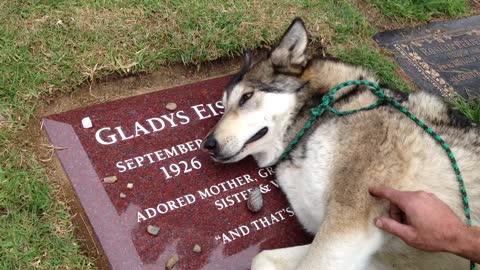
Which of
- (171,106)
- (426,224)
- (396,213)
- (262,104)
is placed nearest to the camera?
(426,224)

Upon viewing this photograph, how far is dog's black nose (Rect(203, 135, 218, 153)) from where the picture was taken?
11.7 ft

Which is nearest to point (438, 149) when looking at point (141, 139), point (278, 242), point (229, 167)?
point (278, 242)

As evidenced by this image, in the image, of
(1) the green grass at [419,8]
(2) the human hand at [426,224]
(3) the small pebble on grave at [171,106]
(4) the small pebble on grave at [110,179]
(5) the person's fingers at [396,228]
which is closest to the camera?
(2) the human hand at [426,224]

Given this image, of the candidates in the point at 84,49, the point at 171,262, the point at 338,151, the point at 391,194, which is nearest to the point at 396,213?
the point at 391,194

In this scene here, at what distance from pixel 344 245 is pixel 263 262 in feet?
1.74

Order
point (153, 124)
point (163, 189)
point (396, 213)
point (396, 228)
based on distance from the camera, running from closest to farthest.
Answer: point (396, 228) → point (396, 213) → point (163, 189) → point (153, 124)

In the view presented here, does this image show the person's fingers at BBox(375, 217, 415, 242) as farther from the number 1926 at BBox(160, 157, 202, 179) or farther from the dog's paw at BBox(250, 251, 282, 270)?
the number 1926 at BBox(160, 157, 202, 179)

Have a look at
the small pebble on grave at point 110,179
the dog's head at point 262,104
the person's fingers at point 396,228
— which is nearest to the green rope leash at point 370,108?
the dog's head at point 262,104

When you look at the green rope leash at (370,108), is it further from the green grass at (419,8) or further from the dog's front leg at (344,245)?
the green grass at (419,8)

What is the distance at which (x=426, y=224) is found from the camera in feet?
8.51

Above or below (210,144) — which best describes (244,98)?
above

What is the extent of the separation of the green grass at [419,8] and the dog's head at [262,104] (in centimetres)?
234

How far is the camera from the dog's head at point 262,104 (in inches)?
141

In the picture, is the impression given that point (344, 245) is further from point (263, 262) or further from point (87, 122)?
point (87, 122)
